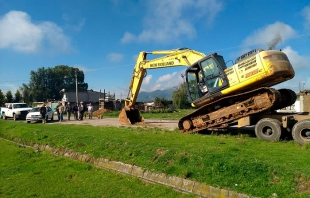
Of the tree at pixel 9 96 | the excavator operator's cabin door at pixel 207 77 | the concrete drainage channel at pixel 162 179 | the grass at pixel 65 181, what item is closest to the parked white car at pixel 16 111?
the grass at pixel 65 181

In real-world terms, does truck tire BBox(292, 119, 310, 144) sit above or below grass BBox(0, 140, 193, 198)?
above

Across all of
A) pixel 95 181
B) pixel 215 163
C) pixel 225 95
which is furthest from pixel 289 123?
pixel 95 181

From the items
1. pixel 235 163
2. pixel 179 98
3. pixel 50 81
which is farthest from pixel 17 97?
pixel 235 163

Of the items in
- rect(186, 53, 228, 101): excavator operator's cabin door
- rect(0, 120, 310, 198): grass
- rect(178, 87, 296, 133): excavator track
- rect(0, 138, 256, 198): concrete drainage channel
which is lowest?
rect(0, 138, 256, 198): concrete drainage channel

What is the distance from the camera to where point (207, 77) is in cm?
1269

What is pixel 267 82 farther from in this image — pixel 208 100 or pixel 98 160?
pixel 98 160

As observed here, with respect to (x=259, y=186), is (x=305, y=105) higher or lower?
higher

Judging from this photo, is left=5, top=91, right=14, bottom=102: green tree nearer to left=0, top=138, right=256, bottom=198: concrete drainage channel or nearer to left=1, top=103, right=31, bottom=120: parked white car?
left=1, top=103, right=31, bottom=120: parked white car

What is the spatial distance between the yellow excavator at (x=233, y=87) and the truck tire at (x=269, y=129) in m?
0.49

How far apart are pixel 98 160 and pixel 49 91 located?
10211 cm

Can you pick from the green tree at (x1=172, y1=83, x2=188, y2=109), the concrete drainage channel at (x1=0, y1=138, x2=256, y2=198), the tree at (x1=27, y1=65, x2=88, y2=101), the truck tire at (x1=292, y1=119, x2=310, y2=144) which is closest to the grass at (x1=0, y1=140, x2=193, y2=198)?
the concrete drainage channel at (x1=0, y1=138, x2=256, y2=198)

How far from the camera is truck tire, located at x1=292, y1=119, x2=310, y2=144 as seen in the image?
31.9 feet

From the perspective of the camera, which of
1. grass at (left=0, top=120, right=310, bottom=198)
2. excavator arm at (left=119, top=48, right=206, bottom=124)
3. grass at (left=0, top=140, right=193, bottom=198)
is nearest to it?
grass at (left=0, top=120, right=310, bottom=198)

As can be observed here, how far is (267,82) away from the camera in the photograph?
436 inches
